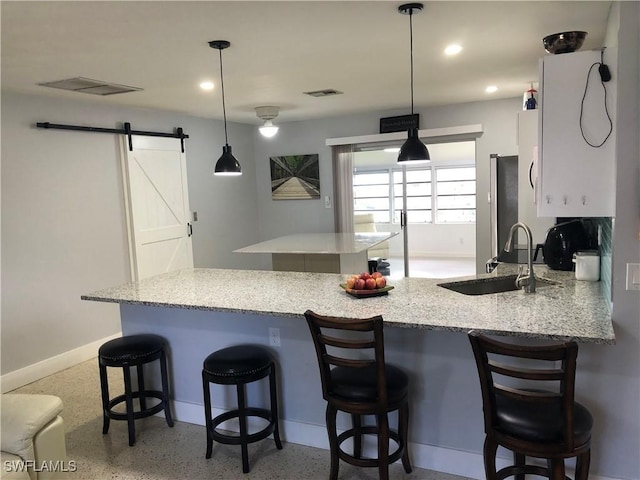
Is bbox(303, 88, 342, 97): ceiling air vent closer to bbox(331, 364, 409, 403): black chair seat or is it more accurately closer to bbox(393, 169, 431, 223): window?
bbox(393, 169, 431, 223): window

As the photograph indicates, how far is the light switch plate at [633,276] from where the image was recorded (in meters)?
2.03

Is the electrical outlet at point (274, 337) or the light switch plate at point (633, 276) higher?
the light switch plate at point (633, 276)

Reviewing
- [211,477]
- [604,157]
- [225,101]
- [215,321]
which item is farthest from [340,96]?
[211,477]

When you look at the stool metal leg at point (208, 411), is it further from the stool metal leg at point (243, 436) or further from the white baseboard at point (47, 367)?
the white baseboard at point (47, 367)

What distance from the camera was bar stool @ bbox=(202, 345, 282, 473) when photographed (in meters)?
2.60

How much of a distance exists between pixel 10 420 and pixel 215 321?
1204mm

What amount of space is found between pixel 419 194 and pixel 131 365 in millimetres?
6320

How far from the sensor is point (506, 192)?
472 centimetres

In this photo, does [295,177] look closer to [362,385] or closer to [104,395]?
[104,395]

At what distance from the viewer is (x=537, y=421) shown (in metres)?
1.84

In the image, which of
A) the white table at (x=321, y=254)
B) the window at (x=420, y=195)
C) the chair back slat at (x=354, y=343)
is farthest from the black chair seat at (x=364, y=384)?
the window at (x=420, y=195)

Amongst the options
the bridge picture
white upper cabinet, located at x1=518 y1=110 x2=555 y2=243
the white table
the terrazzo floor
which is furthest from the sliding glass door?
the terrazzo floor

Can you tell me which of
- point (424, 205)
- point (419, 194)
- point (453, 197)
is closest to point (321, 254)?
point (419, 194)

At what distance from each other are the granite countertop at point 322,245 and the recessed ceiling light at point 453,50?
184 centimetres
